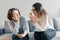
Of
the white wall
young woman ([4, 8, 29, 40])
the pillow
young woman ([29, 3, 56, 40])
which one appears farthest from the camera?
the white wall

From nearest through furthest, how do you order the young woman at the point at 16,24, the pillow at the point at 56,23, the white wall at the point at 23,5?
the young woman at the point at 16,24
the pillow at the point at 56,23
the white wall at the point at 23,5

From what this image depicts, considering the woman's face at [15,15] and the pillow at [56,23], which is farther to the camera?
the pillow at [56,23]

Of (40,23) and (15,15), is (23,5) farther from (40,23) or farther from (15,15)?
(40,23)

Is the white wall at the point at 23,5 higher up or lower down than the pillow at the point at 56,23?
higher up

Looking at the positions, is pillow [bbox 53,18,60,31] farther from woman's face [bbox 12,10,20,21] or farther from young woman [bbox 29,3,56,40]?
woman's face [bbox 12,10,20,21]

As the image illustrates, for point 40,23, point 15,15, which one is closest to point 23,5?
point 15,15

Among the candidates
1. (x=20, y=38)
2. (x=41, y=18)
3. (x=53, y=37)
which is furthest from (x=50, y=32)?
(x=20, y=38)

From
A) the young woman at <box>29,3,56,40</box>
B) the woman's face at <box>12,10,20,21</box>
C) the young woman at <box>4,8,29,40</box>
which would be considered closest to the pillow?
the young woman at <box>29,3,56,40</box>

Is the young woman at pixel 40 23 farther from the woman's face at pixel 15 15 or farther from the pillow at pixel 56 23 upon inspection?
the pillow at pixel 56 23

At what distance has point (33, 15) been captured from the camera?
2471mm

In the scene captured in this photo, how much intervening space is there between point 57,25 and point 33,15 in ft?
2.74

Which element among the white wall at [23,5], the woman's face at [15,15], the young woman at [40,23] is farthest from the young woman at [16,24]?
the white wall at [23,5]

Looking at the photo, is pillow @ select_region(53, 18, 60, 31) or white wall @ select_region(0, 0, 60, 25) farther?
white wall @ select_region(0, 0, 60, 25)

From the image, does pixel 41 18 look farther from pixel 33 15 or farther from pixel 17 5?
pixel 17 5
